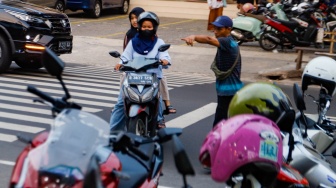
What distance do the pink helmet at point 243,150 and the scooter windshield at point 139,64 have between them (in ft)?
14.5

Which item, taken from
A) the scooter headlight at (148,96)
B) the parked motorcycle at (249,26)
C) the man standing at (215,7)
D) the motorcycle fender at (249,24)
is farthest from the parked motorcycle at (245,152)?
the man standing at (215,7)

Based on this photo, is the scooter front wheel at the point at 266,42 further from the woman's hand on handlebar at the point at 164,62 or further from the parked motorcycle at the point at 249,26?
the woman's hand on handlebar at the point at 164,62

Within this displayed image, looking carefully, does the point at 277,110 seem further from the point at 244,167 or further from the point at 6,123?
the point at 6,123

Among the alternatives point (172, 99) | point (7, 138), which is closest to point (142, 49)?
point (7, 138)

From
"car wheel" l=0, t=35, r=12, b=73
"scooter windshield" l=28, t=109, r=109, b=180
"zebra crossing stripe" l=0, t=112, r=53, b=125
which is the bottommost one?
"car wheel" l=0, t=35, r=12, b=73

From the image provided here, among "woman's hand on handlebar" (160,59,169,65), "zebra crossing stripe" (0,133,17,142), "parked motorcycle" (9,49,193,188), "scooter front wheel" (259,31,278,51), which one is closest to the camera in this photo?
"parked motorcycle" (9,49,193,188)

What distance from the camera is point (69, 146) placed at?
397 cm

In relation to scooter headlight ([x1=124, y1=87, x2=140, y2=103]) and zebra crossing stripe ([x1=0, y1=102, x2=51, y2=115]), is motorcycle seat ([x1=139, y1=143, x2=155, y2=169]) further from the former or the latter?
zebra crossing stripe ([x1=0, y1=102, x2=51, y2=115])

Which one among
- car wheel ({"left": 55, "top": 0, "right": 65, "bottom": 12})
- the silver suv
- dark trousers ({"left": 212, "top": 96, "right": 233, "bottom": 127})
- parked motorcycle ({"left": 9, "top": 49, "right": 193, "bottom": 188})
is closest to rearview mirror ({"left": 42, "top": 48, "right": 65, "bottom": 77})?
parked motorcycle ({"left": 9, "top": 49, "right": 193, "bottom": 188})

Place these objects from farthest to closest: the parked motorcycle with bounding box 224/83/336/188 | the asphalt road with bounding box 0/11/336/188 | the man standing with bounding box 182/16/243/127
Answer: the man standing with bounding box 182/16/243/127
the asphalt road with bounding box 0/11/336/188
the parked motorcycle with bounding box 224/83/336/188

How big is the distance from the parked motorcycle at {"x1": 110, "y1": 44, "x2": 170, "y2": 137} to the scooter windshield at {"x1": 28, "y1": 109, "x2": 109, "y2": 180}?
4674mm

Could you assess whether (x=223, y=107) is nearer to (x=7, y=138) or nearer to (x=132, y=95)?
(x=132, y=95)

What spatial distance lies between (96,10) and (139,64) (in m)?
19.1

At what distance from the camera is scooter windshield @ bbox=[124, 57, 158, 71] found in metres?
8.97
